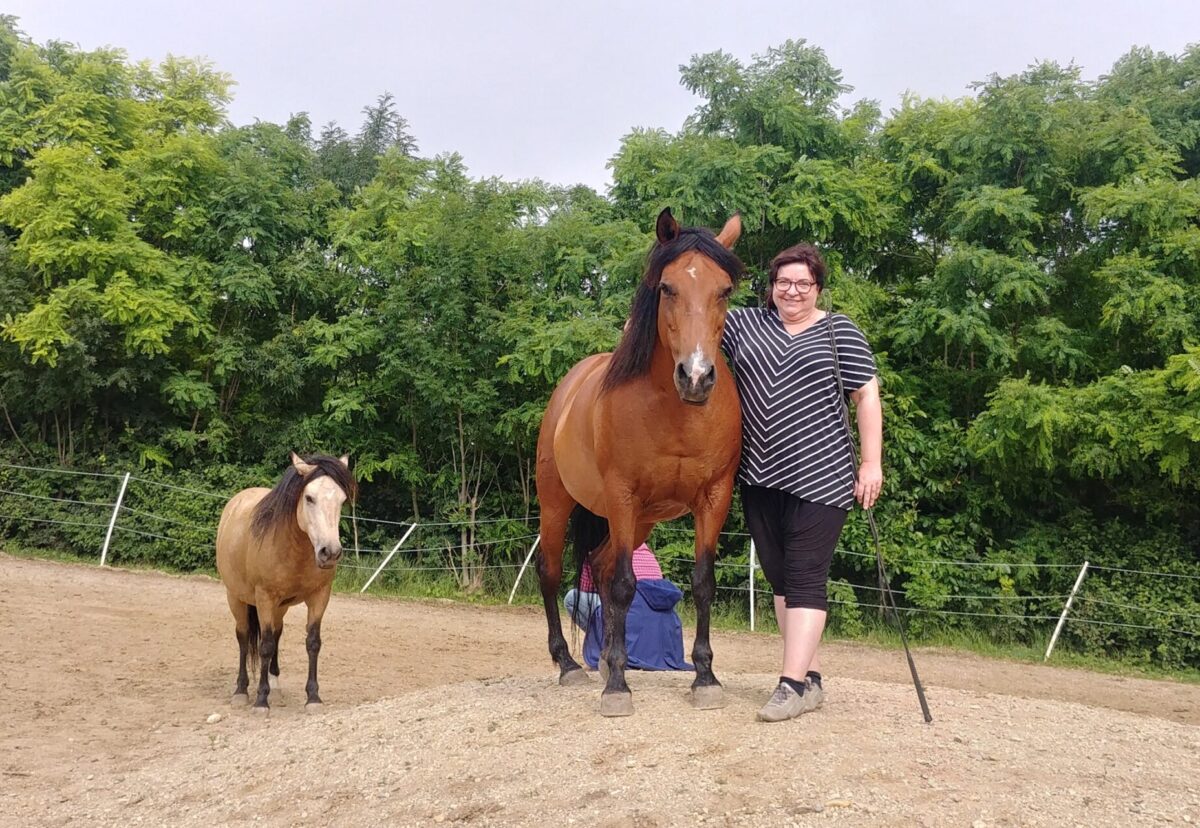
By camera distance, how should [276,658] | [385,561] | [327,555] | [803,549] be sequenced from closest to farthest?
[803,549], [327,555], [276,658], [385,561]

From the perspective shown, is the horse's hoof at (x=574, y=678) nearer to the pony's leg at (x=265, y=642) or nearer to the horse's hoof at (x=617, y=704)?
the horse's hoof at (x=617, y=704)

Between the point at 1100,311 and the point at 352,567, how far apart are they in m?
12.0

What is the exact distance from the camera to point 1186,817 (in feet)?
9.18

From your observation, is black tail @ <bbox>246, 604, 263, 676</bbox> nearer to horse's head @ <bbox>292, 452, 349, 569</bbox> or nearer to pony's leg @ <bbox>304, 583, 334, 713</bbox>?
pony's leg @ <bbox>304, 583, 334, 713</bbox>

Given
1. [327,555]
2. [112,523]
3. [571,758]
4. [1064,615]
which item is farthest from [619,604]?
[112,523]

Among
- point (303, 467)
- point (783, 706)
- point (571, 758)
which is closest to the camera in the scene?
point (571, 758)

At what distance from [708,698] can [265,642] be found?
433 cm

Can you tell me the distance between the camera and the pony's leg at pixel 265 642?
6750 mm

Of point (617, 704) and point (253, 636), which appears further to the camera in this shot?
point (253, 636)

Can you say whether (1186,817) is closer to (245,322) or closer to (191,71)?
(245,322)

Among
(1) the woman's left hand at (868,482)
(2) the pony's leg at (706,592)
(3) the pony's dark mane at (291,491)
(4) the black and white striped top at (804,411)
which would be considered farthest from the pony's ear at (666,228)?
(3) the pony's dark mane at (291,491)

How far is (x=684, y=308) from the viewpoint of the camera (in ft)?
11.6

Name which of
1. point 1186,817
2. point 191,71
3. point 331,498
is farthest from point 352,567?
point 1186,817

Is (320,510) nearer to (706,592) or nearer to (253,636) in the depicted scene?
(253,636)
